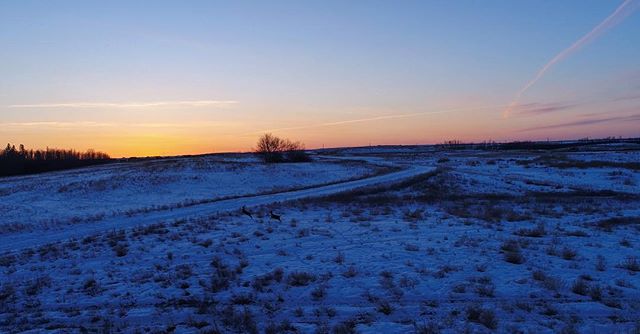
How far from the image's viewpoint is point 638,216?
18844mm

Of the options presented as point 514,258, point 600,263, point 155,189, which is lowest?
point 155,189

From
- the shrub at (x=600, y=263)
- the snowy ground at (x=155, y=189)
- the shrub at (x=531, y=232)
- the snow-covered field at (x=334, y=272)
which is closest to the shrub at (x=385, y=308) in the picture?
the snow-covered field at (x=334, y=272)

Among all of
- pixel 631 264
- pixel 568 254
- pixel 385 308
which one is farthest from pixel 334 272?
pixel 631 264

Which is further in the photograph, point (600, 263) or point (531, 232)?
point (531, 232)

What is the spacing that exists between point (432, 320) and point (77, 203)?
32.6 m

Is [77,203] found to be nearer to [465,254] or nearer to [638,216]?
[465,254]

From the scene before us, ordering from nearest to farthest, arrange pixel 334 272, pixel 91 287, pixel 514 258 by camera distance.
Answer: pixel 91 287 → pixel 334 272 → pixel 514 258

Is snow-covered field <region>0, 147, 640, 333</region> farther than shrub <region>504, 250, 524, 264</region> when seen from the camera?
No

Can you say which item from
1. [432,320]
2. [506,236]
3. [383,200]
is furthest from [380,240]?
[383,200]

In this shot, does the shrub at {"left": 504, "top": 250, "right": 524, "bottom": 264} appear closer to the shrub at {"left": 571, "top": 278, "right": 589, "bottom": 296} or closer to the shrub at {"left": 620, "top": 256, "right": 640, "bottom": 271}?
the shrub at {"left": 571, "top": 278, "right": 589, "bottom": 296}

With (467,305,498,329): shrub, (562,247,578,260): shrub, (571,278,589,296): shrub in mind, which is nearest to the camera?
(467,305,498,329): shrub

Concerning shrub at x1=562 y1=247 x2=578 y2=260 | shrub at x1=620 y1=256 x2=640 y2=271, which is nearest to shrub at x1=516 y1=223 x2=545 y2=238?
shrub at x1=562 y1=247 x2=578 y2=260

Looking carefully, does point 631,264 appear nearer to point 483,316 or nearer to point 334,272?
point 483,316

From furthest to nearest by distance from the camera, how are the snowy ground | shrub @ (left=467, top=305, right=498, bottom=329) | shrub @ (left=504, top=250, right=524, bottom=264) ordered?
1. the snowy ground
2. shrub @ (left=504, top=250, right=524, bottom=264)
3. shrub @ (left=467, top=305, right=498, bottom=329)
